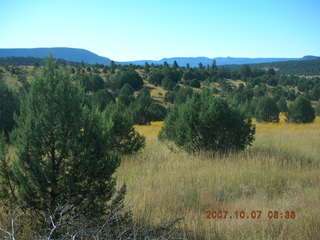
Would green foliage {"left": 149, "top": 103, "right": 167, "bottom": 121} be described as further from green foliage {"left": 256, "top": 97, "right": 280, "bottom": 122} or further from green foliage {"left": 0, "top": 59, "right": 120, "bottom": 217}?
green foliage {"left": 0, "top": 59, "right": 120, "bottom": 217}

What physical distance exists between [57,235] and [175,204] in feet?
6.18

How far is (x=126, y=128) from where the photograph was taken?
877 cm

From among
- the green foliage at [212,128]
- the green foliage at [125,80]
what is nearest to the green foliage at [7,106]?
the green foliage at [212,128]

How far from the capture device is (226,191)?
16.9ft

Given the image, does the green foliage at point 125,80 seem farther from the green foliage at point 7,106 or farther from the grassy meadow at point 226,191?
the grassy meadow at point 226,191

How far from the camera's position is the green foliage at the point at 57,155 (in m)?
3.26

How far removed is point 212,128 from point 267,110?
29.0 m

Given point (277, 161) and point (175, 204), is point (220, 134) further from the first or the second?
point (175, 204)

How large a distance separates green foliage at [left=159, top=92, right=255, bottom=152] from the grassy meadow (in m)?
0.75

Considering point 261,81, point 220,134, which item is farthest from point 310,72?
point 220,134

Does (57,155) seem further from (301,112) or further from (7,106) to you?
(301,112)
